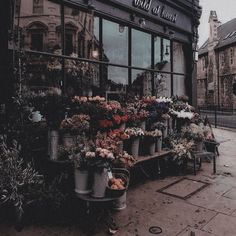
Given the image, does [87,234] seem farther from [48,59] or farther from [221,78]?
[221,78]

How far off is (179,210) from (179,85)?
7.34 m

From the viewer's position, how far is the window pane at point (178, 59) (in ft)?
38.5

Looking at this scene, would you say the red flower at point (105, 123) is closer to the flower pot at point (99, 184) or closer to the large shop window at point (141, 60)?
the flower pot at point (99, 184)

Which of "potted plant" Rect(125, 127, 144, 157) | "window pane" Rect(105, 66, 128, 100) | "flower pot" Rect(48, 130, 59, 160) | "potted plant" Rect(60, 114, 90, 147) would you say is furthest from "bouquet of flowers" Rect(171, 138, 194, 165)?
"flower pot" Rect(48, 130, 59, 160)

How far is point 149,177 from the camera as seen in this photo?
7.68m

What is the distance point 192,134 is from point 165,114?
1.06 meters

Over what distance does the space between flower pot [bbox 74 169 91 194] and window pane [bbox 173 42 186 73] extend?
25.7 feet

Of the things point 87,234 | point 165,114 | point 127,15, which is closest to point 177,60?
point 127,15

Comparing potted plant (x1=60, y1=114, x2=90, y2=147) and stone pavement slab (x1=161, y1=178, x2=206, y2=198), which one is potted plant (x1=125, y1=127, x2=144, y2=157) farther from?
potted plant (x1=60, y1=114, x2=90, y2=147)

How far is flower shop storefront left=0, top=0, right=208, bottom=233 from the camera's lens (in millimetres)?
4991

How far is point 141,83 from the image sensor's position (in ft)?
31.9

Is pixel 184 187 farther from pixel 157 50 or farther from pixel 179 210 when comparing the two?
pixel 157 50

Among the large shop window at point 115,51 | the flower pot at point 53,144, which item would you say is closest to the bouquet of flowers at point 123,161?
the flower pot at point 53,144

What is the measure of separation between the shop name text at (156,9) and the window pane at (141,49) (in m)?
0.73
